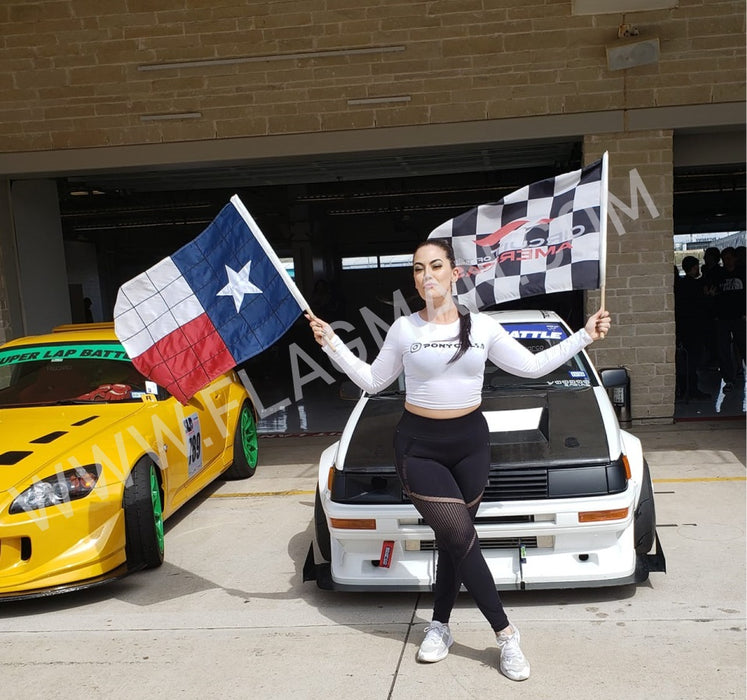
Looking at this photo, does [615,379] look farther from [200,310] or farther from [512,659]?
[200,310]

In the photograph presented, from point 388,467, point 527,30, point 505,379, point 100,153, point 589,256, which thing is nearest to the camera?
point 388,467

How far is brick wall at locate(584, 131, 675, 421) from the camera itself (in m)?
8.02

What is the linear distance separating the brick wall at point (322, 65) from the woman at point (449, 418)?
220 inches

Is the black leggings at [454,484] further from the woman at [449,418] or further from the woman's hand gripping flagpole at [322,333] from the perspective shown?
the woman's hand gripping flagpole at [322,333]

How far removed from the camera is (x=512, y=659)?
10.1ft

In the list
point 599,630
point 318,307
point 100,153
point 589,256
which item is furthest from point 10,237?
point 599,630

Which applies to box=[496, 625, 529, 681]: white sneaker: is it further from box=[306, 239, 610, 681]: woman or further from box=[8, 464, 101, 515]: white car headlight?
box=[8, 464, 101, 515]: white car headlight

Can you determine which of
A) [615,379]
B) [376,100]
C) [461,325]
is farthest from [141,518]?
[376,100]

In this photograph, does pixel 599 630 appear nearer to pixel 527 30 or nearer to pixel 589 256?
pixel 589 256

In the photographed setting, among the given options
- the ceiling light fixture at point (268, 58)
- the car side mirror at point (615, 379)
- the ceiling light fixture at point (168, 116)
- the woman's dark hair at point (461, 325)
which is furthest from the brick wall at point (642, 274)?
the woman's dark hair at point (461, 325)

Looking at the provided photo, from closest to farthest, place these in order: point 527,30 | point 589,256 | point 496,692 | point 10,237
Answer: point 496,692
point 589,256
point 527,30
point 10,237

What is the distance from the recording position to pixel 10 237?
30.6 feet

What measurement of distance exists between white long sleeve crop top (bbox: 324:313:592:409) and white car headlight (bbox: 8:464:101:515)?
173cm

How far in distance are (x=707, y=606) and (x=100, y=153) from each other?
789 cm
